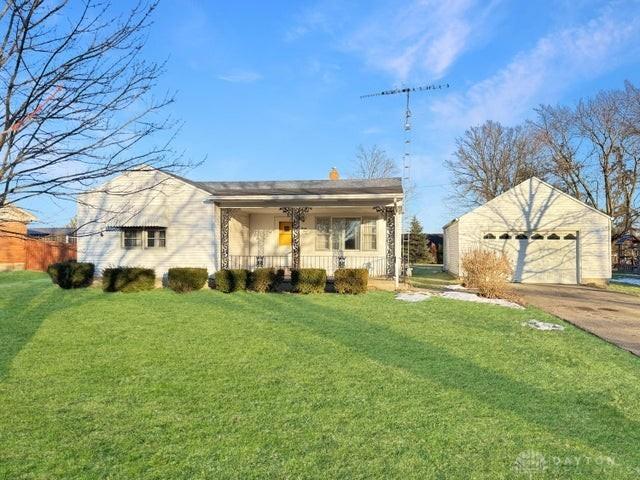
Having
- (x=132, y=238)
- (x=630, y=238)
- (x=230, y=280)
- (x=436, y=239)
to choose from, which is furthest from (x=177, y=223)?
(x=436, y=239)

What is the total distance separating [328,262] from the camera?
16.7 meters

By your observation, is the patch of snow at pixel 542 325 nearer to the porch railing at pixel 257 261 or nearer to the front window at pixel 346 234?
the front window at pixel 346 234

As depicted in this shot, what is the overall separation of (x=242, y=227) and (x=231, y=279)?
4106 mm

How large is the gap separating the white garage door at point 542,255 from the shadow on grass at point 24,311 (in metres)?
16.5

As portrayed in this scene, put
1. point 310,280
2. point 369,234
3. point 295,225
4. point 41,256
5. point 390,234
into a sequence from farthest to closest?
point 41,256 → point 369,234 → point 390,234 → point 295,225 → point 310,280

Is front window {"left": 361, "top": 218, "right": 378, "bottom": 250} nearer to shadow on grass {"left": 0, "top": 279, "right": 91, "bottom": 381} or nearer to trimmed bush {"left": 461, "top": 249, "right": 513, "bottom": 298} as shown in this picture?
trimmed bush {"left": 461, "top": 249, "right": 513, "bottom": 298}

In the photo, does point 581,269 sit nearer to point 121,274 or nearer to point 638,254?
point 638,254

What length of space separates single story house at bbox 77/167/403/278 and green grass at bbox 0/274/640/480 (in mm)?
6657

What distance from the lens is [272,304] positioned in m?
11.0

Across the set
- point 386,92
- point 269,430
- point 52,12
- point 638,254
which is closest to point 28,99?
point 52,12

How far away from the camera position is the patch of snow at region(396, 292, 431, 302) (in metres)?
11.7

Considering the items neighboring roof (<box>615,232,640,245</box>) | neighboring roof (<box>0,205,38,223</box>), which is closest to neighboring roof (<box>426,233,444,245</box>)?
neighboring roof (<box>615,232,640,245</box>)

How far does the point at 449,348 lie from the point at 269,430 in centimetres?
385

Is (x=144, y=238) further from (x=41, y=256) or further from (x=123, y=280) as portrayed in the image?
(x=41, y=256)
